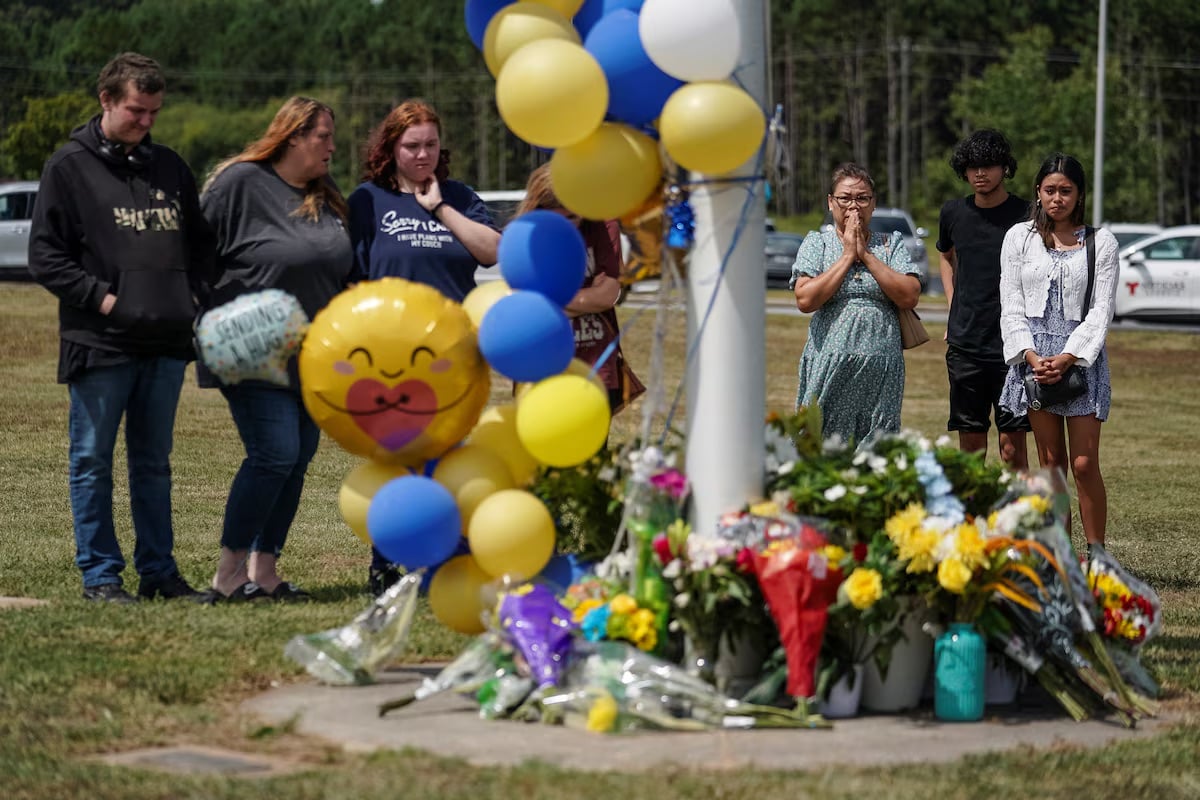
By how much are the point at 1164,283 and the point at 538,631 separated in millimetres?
23165

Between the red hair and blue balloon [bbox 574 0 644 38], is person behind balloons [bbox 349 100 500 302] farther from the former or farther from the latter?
blue balloon [bbox 574 0 644 38]

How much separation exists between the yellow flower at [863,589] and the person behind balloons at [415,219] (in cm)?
227

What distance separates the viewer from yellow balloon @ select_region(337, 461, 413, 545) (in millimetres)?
5543

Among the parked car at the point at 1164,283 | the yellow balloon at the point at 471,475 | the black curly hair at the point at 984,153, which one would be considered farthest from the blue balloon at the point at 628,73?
the parked car at the point at 1164,283

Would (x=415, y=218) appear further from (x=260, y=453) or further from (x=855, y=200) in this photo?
(x=855, y=200)

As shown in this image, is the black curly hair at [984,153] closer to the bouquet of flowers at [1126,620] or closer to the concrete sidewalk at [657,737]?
the bouquet of flowers at [1126,620]

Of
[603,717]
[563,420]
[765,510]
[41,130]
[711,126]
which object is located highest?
[41,130]

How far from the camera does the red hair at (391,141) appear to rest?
6754mm

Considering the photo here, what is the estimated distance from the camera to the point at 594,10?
5598 mm

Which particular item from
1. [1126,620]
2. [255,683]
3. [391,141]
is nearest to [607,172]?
[391,141]

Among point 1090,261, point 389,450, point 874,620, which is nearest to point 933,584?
point 874,620

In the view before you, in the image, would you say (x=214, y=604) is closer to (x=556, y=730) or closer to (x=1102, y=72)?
(x=556, y=730)

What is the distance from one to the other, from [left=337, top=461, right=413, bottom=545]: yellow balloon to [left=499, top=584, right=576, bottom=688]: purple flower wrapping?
25.3 inches

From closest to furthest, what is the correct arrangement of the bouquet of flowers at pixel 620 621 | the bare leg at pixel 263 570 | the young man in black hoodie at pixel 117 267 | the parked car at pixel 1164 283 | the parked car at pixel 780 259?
the bouquet of flowers at pixel 620 621
the young man in black hoodie at pixel 117 267
the bare leg at pixel 263 570
the parked car at pixel 1164 283
the parked car at pixel 780 259
